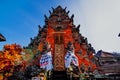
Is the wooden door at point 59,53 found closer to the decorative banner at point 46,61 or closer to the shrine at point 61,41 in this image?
the shrine at point 61,41

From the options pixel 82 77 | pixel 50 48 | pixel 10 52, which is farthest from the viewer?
pixel 10 52

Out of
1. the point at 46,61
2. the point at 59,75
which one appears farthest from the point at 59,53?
the point at 59,75

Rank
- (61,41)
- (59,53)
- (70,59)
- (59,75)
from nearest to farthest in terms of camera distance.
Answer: (70,59) < (59,75) < (59,53) < (61,41)

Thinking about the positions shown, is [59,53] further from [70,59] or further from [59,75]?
[59,75]

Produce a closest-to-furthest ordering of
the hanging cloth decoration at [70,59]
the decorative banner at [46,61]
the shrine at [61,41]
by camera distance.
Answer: the decorative banner at [46,61] → the hanging cloth decoration at [70,59] → the shrine at [61,41]

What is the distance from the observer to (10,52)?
3098 centimetres

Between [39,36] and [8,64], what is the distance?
18.0 feet

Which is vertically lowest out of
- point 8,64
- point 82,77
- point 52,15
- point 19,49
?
point 82,77

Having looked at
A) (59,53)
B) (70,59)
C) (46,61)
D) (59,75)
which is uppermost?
(59,53)

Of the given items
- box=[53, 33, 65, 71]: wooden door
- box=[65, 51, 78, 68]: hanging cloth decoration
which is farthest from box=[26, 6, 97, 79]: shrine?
box=[65, 51, 78, 68]: hanging cloth decoration

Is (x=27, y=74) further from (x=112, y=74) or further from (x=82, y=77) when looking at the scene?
(x=112, y=74)

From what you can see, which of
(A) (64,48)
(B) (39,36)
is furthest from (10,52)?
(A) (64,48)

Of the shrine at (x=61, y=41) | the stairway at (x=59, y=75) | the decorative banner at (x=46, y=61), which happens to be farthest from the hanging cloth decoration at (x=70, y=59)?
the decorative banner at (x=46, y=61)

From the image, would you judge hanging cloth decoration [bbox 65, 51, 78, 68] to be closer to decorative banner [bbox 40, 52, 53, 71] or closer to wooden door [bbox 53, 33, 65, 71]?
wooden door [bbox 53, 33, 65, 71]
